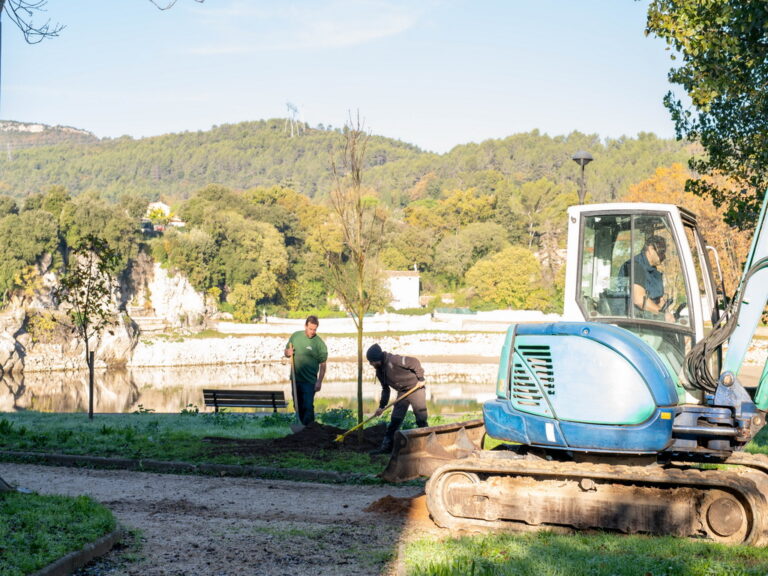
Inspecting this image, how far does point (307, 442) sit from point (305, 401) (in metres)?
1.14

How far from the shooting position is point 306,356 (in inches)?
550

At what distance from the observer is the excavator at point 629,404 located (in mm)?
7238

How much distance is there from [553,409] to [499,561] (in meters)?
1.61

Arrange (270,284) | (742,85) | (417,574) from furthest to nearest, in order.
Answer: (270,284)
(742,85)
(417,574)

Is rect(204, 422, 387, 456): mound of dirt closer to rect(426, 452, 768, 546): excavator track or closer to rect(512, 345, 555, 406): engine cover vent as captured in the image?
rect(426, 452, 768, 546): excavator track

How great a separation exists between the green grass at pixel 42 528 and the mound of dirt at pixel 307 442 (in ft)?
15.8

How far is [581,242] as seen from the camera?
8188 millimetres

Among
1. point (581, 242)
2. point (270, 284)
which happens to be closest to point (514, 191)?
point (270, 284)

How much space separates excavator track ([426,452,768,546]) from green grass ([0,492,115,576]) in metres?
3.16

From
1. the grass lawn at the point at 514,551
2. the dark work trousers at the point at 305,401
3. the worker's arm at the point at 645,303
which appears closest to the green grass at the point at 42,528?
the grass lawn at the point at 514,551

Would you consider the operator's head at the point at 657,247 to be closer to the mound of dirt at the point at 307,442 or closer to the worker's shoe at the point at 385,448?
the worker's shoe at the point at 385,448

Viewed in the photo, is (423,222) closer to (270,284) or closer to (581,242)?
(270,284)

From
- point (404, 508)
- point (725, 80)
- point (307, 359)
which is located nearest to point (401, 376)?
point (307, 359)

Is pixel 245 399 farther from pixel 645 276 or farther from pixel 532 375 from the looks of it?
pixel 645 276
